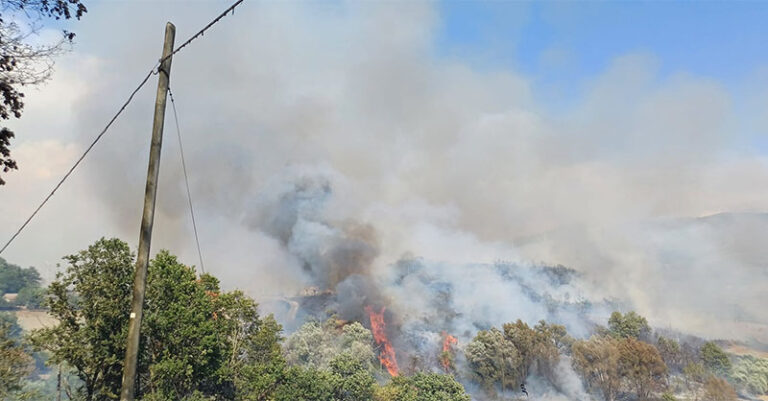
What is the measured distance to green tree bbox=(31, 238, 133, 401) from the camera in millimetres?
25484

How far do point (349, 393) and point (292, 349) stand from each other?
3349 centimetres

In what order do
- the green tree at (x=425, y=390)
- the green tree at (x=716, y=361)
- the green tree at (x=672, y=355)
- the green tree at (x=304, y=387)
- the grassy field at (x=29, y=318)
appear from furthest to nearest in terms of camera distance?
the grassy field at (x=29, y=318) → the green tree at (x=672, y=355) → the green tree at (x=716, y=361) → the green tree at (x=425, y=390) → the green tree at (x=304, y=387)

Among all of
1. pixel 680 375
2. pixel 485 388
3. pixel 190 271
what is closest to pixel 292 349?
pixel 485 388

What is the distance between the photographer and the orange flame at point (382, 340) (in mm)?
88713

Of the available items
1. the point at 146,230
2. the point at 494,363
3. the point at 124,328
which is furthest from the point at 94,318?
the point at 494,363

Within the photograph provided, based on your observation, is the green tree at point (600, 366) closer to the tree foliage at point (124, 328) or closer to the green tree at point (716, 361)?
the green tree at point (716, 361)

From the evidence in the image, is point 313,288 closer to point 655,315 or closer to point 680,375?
point 680,375

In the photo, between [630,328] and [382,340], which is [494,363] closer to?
[382,340]

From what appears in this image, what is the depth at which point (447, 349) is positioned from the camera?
90.6 m

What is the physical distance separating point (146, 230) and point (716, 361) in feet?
384

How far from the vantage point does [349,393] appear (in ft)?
141

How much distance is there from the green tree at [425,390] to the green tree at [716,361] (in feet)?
250

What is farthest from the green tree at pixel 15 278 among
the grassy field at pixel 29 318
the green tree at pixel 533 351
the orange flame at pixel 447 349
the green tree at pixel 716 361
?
the green tree at pixel 716 361

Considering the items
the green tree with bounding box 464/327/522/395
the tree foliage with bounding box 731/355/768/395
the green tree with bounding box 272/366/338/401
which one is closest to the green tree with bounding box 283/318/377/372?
the green tree with bounding box 464/327/522/395
